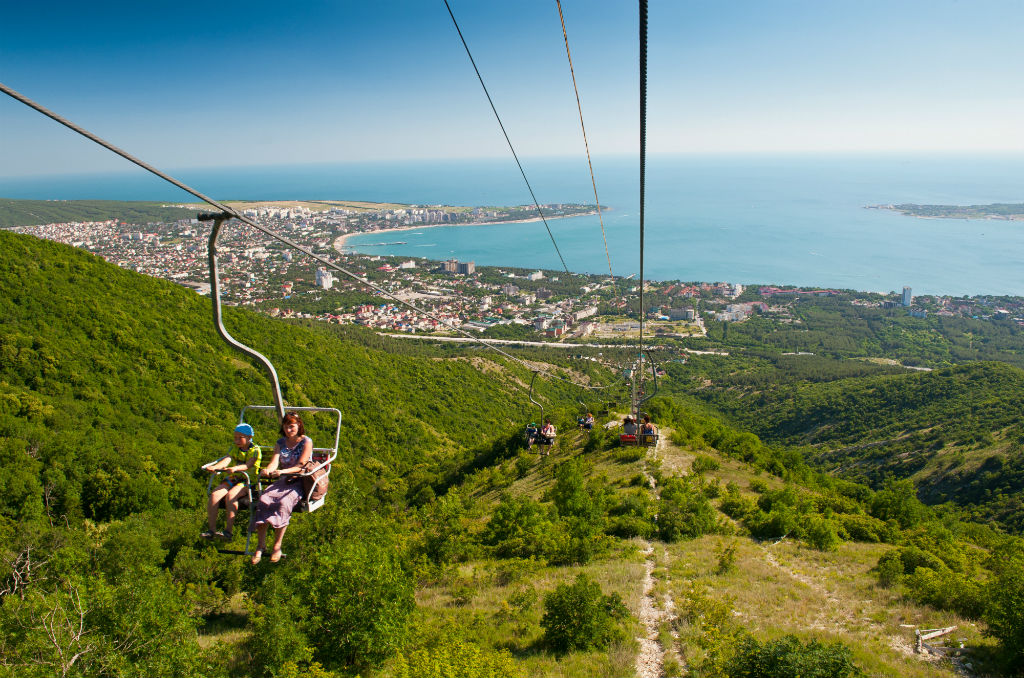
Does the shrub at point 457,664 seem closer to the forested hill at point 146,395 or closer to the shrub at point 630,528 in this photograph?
the shrub at point 630,528

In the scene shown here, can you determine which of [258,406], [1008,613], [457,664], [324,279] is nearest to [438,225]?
[324,279]

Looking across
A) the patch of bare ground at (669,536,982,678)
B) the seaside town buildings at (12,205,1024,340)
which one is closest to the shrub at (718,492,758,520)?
the patch of bare ground at (669,536,982,678)

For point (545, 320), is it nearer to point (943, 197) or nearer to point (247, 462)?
point (247, 462)

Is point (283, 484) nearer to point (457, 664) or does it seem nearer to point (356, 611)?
point (457, 664)

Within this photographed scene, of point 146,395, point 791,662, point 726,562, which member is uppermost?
point 791,662

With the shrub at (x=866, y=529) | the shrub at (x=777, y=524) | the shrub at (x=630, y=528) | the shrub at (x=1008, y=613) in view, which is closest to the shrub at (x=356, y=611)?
the shrub at (x=630, y=528)
